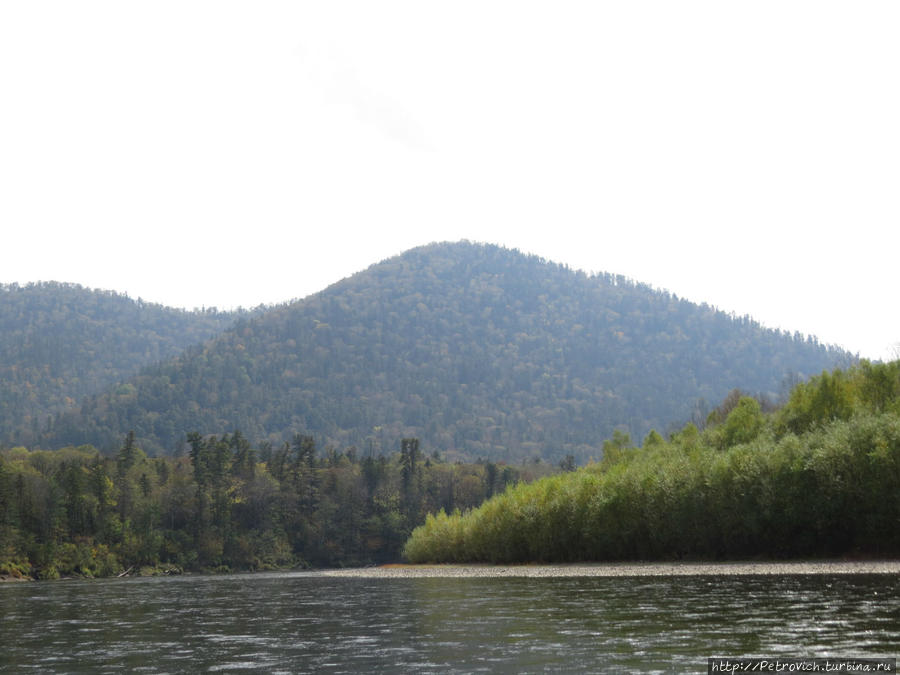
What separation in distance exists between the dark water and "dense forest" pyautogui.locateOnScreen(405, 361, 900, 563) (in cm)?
1781

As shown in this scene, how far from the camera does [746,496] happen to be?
80438 millimetres

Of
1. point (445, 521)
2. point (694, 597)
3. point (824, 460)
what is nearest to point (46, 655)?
point (694, 597)

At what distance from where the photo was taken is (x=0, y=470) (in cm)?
16700

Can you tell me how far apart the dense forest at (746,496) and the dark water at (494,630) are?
701 inches

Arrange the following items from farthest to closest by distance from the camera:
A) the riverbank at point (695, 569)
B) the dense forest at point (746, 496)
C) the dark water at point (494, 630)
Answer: the dense forest at point (746, 496), the riverbank at point (695, 569), the dark water at point (494, 630)

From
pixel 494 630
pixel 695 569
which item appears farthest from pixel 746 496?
pixel 494 630

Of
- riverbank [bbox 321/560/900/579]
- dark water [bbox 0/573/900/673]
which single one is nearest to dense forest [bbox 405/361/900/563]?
riverbank [bbox 321/560/900/579]

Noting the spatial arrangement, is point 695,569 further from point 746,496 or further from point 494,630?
point 494,630

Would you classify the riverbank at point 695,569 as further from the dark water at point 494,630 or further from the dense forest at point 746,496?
the dark water at point 494,630

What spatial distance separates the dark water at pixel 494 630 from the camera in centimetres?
2922

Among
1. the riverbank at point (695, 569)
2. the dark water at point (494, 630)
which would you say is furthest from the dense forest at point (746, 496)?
the dark water at point (494, 630)

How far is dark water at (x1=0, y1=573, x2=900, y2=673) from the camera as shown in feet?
95.9

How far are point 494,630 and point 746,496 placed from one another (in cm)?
4956

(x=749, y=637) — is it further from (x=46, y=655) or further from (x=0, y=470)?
(x=0, y=470)
